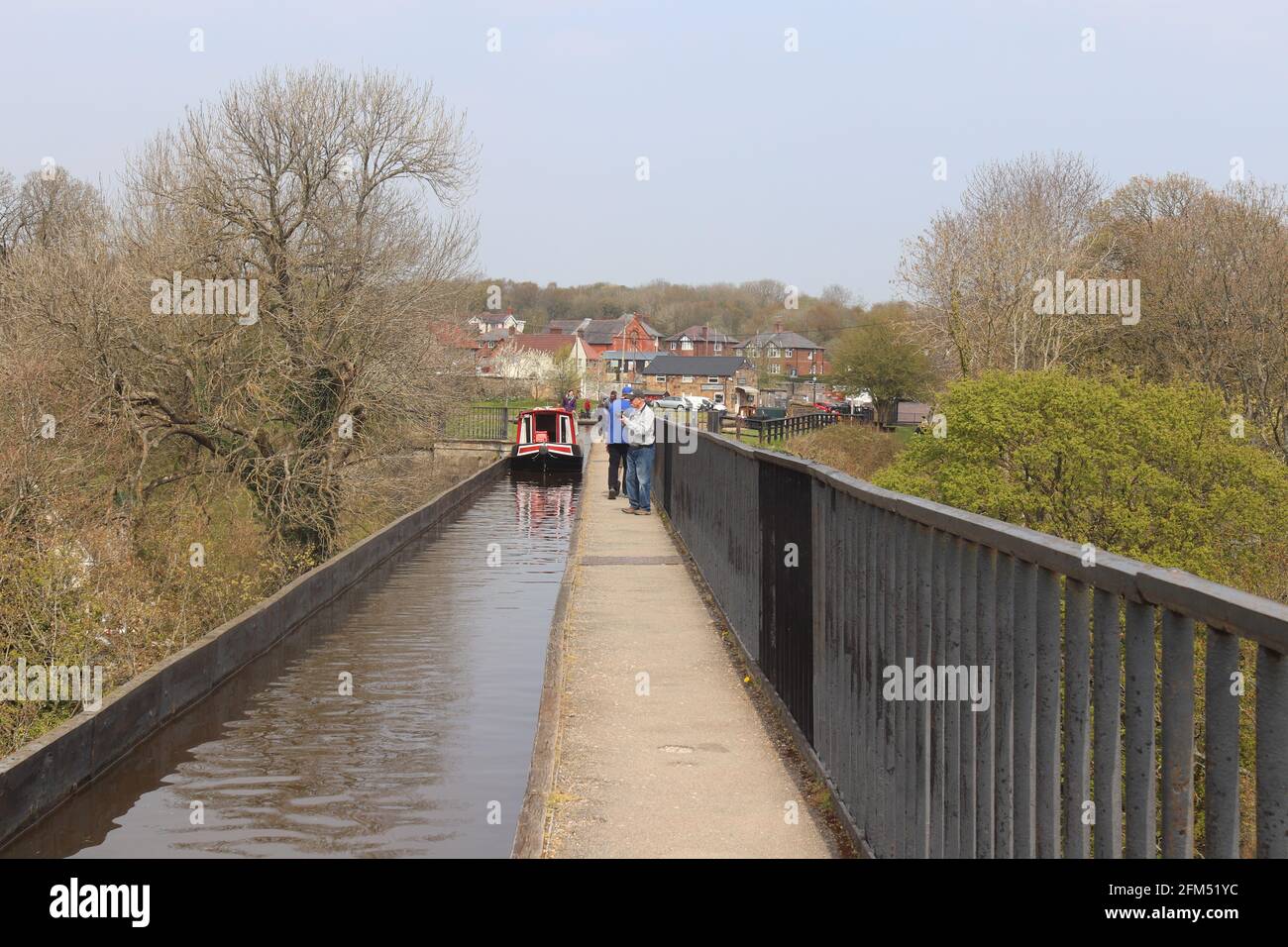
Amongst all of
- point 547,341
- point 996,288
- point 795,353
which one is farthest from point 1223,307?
point 795,353

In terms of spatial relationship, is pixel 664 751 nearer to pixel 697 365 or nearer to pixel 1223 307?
pixel 1223 307

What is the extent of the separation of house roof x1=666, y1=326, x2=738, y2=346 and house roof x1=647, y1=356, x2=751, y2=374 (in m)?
23.2

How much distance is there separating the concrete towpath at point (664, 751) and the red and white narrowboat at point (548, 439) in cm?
2715

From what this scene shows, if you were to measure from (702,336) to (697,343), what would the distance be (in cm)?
151

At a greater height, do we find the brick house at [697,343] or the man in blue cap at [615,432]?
the brick house at [697,343]

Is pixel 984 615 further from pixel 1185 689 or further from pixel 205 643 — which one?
pixel 205 643

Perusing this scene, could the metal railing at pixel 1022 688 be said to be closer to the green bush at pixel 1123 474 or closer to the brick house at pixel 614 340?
the green bush at pixel 1123 474

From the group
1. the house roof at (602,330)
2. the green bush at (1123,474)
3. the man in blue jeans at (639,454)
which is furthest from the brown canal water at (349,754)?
the house roof at (602,330)

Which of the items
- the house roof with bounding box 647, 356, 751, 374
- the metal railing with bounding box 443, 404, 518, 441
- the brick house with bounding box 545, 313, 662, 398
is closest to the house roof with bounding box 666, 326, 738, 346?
the brick house with bounding box 545, 313, 662, 398

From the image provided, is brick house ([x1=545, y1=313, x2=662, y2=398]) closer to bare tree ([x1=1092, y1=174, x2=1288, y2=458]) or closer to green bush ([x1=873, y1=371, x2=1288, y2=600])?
bare tree ([x1=1092, y1=174, x2=1288, y2=458])

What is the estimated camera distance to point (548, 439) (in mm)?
40219

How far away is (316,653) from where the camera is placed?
532 inches

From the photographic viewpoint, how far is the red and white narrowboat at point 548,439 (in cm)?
3978
